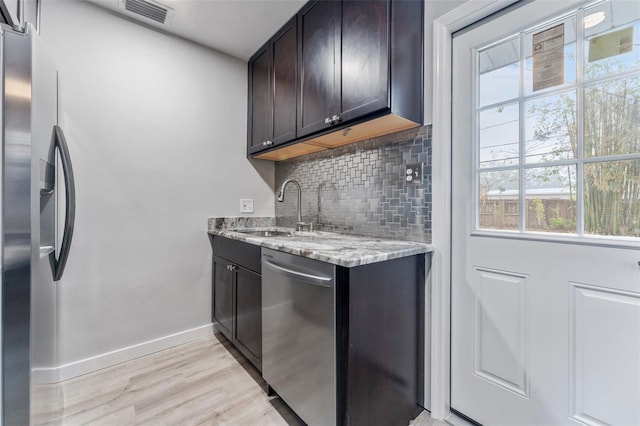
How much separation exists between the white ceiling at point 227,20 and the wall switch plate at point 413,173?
1295 millimetres

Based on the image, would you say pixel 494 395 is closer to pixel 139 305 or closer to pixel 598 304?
pixel 598 304

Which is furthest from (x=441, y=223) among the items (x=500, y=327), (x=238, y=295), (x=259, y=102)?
(x=259, y=102)

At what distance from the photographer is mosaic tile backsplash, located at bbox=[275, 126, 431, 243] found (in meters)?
1.50

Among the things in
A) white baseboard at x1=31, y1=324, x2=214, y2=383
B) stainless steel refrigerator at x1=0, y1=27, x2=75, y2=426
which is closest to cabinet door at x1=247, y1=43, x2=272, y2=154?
stainless steel refrigerator at x1=0, y1=27, x2=75, y2=426

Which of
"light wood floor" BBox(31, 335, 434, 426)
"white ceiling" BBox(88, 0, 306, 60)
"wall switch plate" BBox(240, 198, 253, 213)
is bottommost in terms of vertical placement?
"light wood floor" BBox(31, 335, 434, 426)

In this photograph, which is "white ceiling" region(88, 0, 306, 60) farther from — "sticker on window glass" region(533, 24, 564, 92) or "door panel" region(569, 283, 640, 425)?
"door panel" region(569, 283, 640, 425)

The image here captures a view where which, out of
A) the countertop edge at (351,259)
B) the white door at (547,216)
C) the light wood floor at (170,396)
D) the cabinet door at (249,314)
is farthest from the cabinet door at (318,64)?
the light wood floor at (170,396)

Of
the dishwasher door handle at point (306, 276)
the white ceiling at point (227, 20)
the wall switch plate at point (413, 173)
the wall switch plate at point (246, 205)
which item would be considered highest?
the white ceiling at point (227, 20)

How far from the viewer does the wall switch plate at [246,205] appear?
250 centimetres

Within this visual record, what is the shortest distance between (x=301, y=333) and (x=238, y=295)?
78 cm

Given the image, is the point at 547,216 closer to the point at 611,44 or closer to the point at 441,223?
the point at 441,223

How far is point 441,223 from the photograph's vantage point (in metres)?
1.40

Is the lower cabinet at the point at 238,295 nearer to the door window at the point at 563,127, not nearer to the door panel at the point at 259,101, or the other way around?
the door panel at the point at 259,101

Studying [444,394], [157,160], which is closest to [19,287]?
[157,160]
